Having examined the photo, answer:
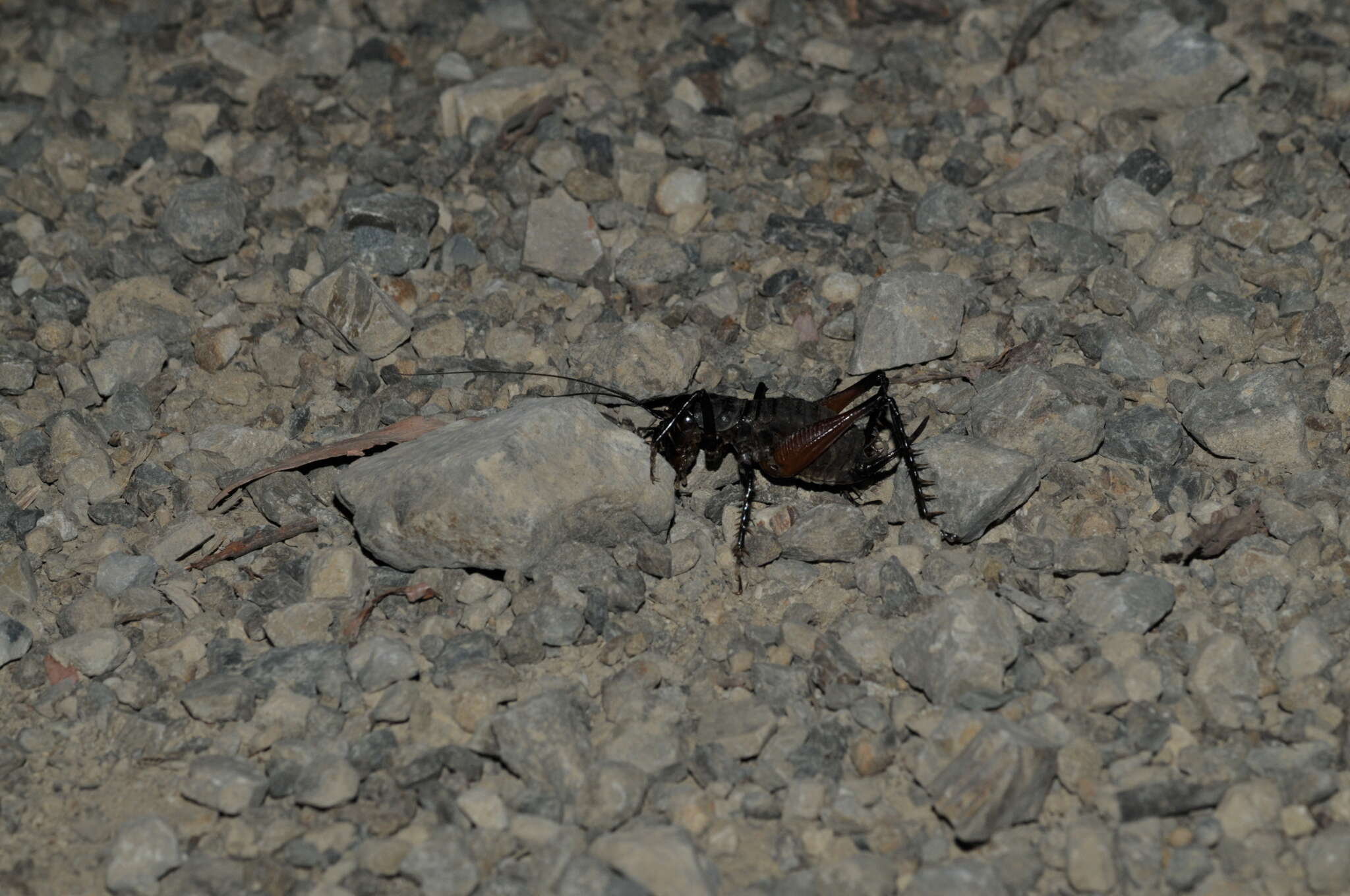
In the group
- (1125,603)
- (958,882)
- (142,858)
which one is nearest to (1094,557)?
(1125,603)

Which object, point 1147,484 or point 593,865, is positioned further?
point 1147,484

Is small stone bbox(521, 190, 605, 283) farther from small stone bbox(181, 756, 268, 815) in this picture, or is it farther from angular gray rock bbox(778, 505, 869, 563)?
small stone bbox(181, 756, 268, 815)

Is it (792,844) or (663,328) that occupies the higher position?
(663,328)

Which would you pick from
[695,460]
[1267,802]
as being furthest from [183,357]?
[1267,802]

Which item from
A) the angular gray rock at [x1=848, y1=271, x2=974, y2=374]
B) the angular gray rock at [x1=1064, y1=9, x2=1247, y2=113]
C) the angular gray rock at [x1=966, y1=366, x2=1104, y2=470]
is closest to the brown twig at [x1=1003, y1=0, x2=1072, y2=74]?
the angular gray rock at [x1=1064, y1=9, x2=1247, y2=113]

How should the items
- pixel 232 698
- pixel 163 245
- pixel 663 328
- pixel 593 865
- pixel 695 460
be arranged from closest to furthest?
1. pixel 593 865
2. pixel 232 698
3. pixel 695 460
4. pixel 663 328
5. pixel 163 245

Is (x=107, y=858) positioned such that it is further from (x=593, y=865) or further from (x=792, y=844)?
(x=792, y=844)

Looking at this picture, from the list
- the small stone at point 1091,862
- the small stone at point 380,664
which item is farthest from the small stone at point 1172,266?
the small stone at point 380,664
